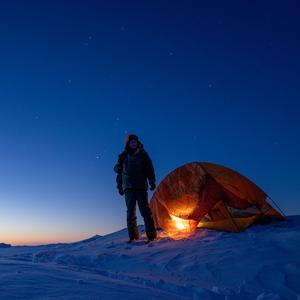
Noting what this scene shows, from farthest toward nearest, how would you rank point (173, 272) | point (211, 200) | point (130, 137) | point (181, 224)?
point (181, 224) < point (211, 200) < point (130, 137) < point (173, 272)

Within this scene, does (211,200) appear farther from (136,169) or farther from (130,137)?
(130,137)

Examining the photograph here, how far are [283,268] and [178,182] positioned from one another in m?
4.41

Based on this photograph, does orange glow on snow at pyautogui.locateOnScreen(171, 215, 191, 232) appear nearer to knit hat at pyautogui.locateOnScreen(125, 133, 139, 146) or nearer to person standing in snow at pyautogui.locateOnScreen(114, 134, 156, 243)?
person standing in snow at pyautogui.locateOnScreen(114, 134, 156, 243)

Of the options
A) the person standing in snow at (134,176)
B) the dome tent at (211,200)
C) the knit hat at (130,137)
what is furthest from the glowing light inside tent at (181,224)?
the knit hat at (130,137)

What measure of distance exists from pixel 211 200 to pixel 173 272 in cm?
360

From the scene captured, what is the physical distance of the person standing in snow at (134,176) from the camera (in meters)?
7.01

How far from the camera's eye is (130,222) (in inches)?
275

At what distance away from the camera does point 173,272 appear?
13.4 ft

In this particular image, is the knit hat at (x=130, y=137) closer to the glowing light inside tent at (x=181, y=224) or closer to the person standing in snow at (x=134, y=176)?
the person standing in snow at (x=134, y=176)

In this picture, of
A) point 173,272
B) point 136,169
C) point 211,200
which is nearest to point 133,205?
point 136,169

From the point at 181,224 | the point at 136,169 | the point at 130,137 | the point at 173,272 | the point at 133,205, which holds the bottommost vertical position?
the point at 173,272

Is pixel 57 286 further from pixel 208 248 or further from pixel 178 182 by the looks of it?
pixel 178 182

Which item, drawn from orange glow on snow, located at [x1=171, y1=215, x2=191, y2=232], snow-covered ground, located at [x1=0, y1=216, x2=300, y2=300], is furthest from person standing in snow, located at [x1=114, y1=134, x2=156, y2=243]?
orange glow on snow, located at [x1=171, y1=215, x2=191, y2=232]

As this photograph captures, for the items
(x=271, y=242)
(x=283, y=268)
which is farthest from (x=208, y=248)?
(x=283, y=268)
